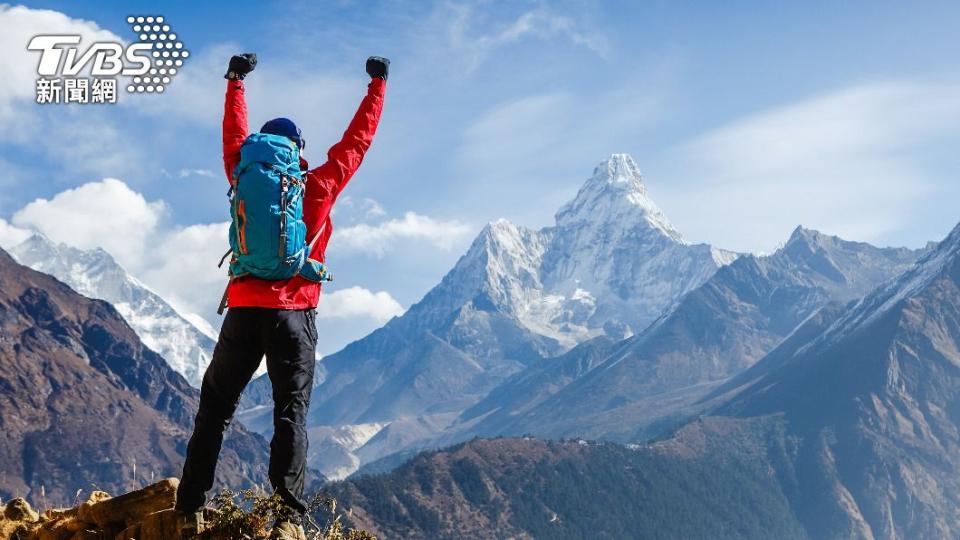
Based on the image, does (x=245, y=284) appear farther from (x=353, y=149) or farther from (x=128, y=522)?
(x=128, y=522)

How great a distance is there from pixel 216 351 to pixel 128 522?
179cm

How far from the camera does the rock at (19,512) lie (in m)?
10.6

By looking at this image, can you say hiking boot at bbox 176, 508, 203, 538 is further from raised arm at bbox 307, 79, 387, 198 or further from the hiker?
raised arm at bbox 307, 79, 387, 198

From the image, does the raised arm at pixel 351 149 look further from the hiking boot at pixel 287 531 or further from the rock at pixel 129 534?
the rock at pixel 129 534

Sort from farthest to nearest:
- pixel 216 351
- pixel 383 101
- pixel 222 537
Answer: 1. pixel 383 101
2. pixel 216 351
3. pixel 222 537

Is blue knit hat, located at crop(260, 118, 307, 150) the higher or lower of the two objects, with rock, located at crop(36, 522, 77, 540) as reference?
higher

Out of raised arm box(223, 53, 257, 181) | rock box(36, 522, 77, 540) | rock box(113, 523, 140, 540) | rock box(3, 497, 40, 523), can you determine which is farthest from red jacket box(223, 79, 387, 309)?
rock box(3, 497, 40, 523)

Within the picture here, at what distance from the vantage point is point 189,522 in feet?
30.0

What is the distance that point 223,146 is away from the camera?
10016 mm

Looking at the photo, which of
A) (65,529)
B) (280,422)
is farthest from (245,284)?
(65,529)

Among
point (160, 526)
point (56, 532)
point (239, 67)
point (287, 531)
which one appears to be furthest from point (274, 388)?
point (239, 67)

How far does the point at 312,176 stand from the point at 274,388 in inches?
81.1

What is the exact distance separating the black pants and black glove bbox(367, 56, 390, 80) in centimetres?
262

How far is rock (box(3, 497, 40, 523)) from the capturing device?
1060 cm
